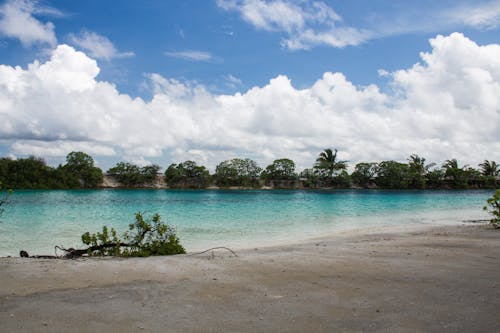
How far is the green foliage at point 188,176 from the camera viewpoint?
90.2 m

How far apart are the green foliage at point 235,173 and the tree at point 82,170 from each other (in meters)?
28.8

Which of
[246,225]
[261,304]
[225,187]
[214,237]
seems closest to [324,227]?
[246,225]

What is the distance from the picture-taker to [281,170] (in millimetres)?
95250

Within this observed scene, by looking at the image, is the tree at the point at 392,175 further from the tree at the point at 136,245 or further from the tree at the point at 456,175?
the tree at the point at 136,245

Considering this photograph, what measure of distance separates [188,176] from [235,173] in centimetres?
1204

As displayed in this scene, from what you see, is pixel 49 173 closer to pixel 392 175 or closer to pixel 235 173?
pixel 235 173

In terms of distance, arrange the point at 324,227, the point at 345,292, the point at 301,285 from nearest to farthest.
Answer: the point at 345,292, the point at 301,285, the point at 324,227

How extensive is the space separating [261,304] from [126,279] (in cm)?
276

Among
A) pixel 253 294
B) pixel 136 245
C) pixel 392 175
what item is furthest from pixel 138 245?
pixel 392 175

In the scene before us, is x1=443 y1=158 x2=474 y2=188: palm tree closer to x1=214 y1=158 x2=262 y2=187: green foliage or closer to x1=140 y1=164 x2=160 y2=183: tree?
x1=214 y1=158 x2=262 y2=187: green foliage

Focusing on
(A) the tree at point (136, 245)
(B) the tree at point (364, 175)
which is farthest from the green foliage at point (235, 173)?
(A) the tree at point (136, 245)

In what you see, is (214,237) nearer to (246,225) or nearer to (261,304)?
(246,225)

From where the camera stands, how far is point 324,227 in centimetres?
2045

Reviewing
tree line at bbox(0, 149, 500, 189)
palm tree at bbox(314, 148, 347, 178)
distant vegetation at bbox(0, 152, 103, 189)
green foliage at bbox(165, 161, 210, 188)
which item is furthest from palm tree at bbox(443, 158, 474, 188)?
distant vegetation at bbox(0, 152, 103, 189)
